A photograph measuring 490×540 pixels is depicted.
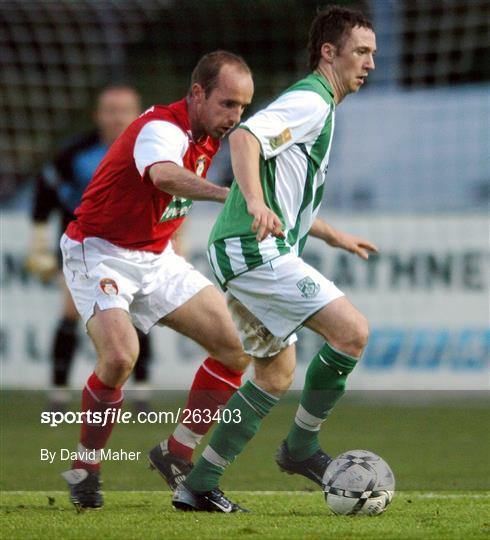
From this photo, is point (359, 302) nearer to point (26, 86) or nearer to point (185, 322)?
point (185, 322)

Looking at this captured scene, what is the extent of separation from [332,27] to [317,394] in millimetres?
1631

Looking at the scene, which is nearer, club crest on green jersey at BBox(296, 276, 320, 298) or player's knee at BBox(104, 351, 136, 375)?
club crest on green jersey at BBox(296, 276, 320, 298)

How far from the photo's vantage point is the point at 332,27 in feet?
19.0

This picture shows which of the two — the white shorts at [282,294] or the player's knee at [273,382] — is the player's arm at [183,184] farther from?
the player's knee at [273,382]

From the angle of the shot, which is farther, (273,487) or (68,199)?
(68,199)

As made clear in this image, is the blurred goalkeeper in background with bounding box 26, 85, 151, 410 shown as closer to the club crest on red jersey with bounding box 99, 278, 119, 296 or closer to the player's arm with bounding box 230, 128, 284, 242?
the club crest on red jersey with bounding box 99, 278, 119, 296

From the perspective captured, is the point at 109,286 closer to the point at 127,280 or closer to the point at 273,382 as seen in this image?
the point at 127,280

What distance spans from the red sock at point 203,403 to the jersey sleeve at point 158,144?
3.55 ft

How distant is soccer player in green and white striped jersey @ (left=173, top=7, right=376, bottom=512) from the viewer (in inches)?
211

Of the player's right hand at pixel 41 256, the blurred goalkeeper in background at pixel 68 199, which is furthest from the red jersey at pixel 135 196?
the player's right hand at pixel 41 256

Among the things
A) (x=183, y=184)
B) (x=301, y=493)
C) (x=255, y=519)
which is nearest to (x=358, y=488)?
(x=255, y=519)

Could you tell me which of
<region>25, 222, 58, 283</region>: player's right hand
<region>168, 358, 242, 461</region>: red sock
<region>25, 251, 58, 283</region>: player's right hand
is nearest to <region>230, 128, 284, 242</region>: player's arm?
<region>168, 358, 242, 461</region>: red sock

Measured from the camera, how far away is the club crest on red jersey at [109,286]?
6.09m

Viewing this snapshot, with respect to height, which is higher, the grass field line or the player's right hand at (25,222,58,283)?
the grass field line
